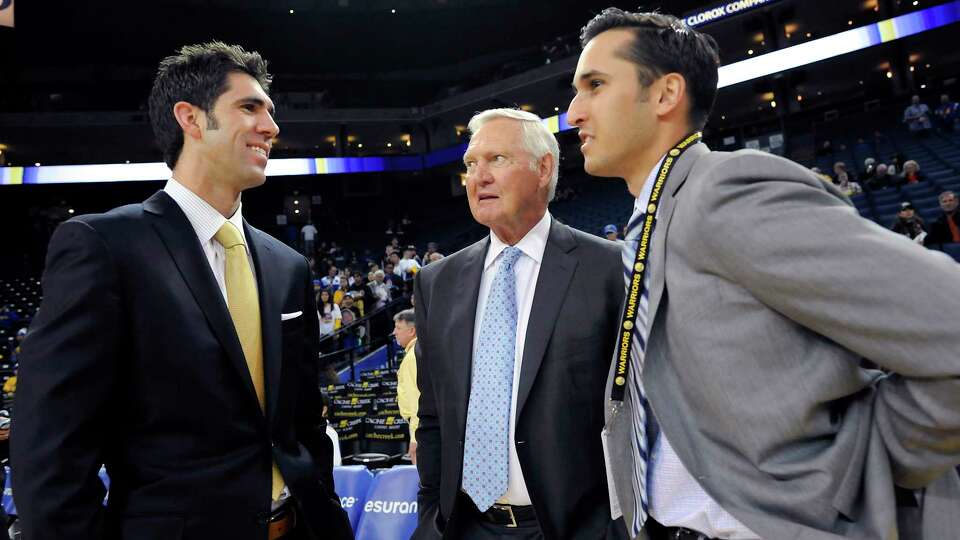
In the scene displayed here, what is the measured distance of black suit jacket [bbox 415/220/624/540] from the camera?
1.74 meters

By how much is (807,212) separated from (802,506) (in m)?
0.44

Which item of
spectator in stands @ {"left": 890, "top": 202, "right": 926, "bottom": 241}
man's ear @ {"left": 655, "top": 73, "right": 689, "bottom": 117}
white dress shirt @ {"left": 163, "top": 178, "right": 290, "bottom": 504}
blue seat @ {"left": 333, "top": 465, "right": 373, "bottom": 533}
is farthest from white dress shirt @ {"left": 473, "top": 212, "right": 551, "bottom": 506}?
spectator in stands @ {"left": 890, "top": 202, "right": 926, "bottom": 241}

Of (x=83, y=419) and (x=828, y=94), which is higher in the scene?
(x=828, y=94)

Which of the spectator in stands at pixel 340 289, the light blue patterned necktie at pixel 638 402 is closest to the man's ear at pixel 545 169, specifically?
the light blue patterned necktie at pixel 638 402

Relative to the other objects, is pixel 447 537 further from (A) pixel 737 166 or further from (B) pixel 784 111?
(B) pixel 784 111

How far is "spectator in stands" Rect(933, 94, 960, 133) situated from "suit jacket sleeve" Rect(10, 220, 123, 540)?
16901 millimetres

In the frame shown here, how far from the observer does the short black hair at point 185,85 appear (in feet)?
6.07

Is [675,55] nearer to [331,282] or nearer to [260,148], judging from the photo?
[260,148]

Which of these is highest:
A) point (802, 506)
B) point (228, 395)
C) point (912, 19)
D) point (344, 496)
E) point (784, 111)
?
point (912, 19)

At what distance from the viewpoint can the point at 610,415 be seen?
52.0 inches

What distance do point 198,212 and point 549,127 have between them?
17075mm

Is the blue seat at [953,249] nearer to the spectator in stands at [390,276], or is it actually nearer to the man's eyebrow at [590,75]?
the man's eyebrow at [590,75]

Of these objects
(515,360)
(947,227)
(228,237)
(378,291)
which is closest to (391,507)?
(515,360)

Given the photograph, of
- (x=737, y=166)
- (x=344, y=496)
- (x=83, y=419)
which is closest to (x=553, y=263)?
(x=737, y=166)
